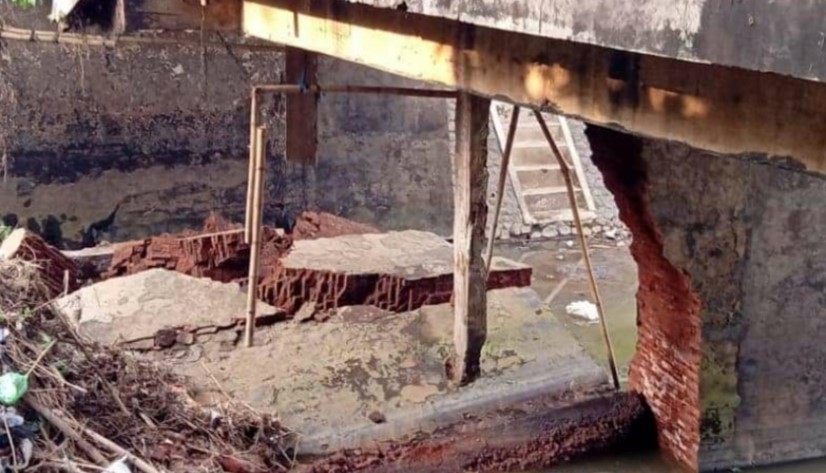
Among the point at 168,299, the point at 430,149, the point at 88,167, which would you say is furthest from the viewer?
the point at 430,149

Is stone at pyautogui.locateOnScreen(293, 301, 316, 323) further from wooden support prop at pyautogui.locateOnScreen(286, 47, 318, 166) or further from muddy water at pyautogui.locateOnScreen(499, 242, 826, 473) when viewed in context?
Result: muddy water at pyautogui.locateOnScreen(499, 242, 826, 473)

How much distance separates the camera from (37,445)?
471 cm

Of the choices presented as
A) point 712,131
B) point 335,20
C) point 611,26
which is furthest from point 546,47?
point 335,20

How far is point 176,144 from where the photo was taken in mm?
11102

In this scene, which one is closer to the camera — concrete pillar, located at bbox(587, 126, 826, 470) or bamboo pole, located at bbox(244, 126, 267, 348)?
concrete pillar, located at bbox(587, 126, 826, 470)

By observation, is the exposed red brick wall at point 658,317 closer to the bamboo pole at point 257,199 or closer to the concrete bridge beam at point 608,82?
the concrete bridge beam at point 608,82

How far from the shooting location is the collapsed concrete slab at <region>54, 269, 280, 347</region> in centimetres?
671

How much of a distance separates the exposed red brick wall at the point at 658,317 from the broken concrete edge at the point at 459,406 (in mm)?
439

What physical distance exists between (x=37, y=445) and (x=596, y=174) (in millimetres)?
9677

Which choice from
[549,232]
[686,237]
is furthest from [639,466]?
[549,232]

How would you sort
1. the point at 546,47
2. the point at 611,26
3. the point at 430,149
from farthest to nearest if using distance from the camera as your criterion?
the point at 430,149, the point at 546,47, the point at 611,26

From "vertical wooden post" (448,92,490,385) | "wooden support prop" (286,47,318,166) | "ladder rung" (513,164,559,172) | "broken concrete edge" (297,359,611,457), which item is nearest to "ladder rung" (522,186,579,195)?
"ladder rung" (513,164,559,172)

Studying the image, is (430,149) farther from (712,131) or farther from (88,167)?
(712,131)

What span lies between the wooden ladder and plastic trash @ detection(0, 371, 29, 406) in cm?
835
